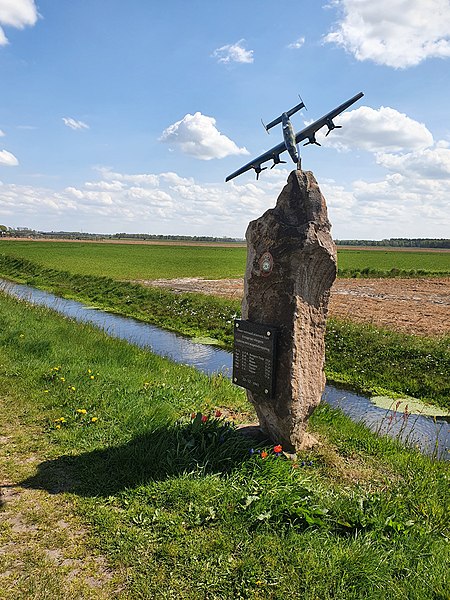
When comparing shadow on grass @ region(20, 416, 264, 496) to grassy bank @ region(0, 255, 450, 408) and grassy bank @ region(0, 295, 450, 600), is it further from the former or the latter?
grassy bank @ region(0, 255, 450, 408)

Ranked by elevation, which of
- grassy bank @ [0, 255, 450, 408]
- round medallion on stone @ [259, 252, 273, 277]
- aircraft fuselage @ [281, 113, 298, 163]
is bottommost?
grassy bank @ [0, 255, 450, 408]

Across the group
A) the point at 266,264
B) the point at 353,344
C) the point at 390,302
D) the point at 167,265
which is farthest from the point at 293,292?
the point at 167,265

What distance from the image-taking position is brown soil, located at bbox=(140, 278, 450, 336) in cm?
1833

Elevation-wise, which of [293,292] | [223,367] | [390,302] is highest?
[293,292]

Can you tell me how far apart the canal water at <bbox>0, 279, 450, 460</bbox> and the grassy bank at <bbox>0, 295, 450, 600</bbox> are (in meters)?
1.90

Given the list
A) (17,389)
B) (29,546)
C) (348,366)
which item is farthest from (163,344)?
(29,546)

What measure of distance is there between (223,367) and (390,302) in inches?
600

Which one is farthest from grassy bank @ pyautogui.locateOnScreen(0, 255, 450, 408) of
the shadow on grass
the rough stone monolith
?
the shadow on grass

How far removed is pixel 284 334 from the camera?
573 centimetres

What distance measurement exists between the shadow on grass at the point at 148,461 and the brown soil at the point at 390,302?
40.9ft

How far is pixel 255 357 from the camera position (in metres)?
6.02

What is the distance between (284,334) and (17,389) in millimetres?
5201

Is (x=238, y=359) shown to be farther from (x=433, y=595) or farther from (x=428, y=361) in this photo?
(x=428, y=361)

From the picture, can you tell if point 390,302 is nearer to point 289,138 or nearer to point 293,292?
point 289,138
